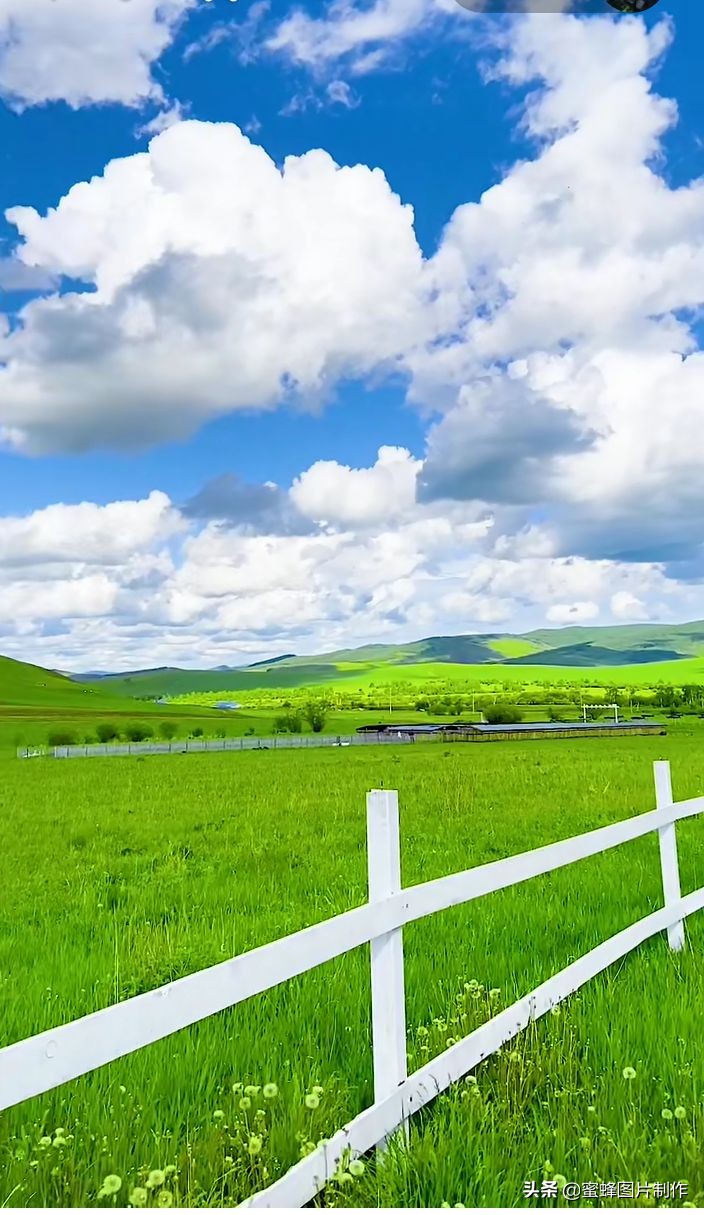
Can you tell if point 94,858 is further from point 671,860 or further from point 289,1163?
Answer: point 289,1163

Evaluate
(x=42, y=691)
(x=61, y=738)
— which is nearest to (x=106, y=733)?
(x=61, y=738)

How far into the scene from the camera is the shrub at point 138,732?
95156mm

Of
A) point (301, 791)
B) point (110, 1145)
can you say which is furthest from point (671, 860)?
point (301, 791)

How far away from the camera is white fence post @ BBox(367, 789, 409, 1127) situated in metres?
4.08

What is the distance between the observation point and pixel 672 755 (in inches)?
1801

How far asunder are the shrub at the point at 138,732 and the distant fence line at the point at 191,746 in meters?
23.6

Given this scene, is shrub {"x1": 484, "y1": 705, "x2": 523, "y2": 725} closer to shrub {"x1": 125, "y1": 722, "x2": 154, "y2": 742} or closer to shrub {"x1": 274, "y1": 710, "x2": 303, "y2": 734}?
shrub {"x1": 274, "y1": 710, "x2": 303, "y2": 734}

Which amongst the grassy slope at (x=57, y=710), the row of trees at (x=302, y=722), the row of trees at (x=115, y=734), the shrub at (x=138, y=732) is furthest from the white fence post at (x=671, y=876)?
the row of trees at (x=302, y=722)

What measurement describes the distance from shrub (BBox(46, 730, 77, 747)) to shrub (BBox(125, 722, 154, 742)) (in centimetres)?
740

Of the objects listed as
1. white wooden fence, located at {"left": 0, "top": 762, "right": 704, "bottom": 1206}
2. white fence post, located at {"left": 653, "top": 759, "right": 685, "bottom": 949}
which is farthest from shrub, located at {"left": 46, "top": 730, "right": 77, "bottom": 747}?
white wooden fence, located at {"left": 0, "top": 762, "right": 704, "bottom": 1206}

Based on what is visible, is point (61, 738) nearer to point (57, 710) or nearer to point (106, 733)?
point (106, 733)

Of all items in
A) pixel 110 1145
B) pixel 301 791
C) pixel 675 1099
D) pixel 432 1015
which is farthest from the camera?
pixel 301 791

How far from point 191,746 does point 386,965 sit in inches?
2571

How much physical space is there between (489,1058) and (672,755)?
43687 mm
